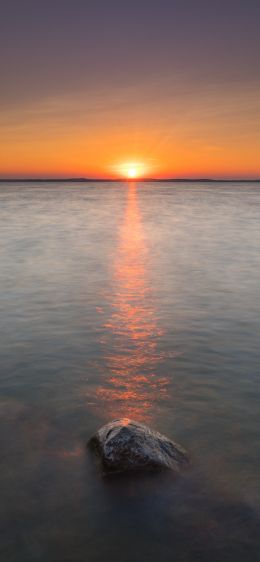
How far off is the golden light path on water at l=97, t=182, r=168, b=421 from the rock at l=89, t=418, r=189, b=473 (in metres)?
1.35

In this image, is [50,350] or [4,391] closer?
[4,391]

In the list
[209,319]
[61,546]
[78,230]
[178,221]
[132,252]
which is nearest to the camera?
[61,546]

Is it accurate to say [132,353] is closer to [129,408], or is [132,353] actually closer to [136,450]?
[129,408]

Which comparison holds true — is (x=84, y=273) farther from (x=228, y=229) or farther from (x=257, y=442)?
(x=228, y=229)

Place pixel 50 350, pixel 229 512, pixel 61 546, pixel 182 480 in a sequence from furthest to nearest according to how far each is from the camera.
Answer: pixel 50 350 → pixel 182 480 → pixel 229 512 → pixel 61 546

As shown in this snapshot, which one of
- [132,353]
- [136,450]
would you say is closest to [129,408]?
[136,450]

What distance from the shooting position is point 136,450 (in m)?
8.04

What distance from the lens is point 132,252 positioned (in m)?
33.9

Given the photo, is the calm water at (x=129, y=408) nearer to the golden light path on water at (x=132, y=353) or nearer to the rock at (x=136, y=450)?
the golden light path on water at (x=132, y=353)

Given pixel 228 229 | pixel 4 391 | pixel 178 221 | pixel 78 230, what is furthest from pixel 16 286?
pixel 178 221

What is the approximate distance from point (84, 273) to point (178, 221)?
37.4m

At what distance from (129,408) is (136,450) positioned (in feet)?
6.79

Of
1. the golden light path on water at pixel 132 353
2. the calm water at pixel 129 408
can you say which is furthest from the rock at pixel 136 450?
the golden light path on water at pixel 132 353

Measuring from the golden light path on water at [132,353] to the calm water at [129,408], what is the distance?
5 centimetres
